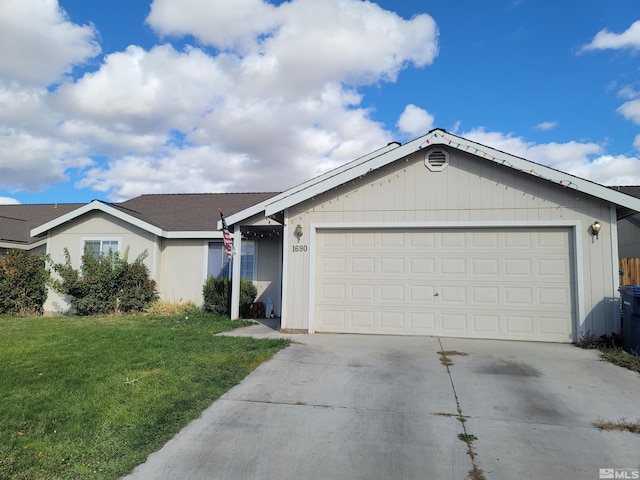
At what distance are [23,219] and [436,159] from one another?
66.9 ft

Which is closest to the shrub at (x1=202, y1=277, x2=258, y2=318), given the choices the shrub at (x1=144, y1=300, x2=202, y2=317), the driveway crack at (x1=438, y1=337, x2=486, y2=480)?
the shrub at (x1=144, y1=300, x2=202, y2=317)

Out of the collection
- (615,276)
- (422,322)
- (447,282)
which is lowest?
(422,322)

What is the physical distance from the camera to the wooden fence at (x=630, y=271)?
38.9 ft

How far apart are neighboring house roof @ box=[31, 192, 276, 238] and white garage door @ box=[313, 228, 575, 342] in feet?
18.7

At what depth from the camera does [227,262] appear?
1371cm

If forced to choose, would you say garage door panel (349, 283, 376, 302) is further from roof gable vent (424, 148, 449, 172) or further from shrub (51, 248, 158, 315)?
shrub (51, 248, 158, 315)

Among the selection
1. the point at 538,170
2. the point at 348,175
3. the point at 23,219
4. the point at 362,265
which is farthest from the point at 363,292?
the point at 23,219

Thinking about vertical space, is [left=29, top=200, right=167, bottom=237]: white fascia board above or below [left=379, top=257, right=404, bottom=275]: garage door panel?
above

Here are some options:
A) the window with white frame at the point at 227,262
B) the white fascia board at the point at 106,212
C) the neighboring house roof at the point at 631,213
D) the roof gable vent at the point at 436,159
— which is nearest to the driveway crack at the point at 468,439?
the roof gable vent at the point at 436,159

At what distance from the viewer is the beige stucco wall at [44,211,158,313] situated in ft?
45.1

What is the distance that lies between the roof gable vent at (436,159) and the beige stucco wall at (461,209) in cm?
9

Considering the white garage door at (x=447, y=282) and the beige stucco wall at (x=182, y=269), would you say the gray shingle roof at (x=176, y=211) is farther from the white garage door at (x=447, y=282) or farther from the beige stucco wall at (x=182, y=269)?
the white garage door at (x=447, y=282)

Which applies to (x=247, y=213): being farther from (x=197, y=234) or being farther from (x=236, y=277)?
(x=197, y=234)

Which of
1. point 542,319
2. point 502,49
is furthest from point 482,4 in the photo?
point 542,319
